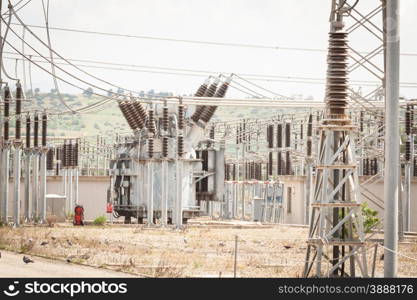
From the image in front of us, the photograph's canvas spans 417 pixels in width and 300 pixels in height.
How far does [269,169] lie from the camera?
5572 cm

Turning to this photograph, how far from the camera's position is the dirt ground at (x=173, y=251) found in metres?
20.5

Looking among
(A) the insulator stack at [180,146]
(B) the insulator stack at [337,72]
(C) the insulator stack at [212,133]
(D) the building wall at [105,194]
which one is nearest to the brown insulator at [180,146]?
(A) the insulator stack at [180,146]

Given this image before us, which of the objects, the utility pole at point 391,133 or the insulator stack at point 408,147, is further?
the insulator stack at point 408,147

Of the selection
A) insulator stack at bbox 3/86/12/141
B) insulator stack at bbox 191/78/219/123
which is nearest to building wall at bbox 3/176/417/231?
insulator stack at bbox 191/78/219/123

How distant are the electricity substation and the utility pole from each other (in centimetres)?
2

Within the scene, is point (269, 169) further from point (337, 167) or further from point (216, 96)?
point (337, 167)

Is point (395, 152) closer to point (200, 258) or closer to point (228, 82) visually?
point (200, 258)

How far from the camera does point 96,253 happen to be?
24203 mm

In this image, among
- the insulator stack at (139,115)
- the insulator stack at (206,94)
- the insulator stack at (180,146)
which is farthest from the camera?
the insulator stack at (139,115)

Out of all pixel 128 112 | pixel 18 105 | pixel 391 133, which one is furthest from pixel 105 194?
pixel 391 133

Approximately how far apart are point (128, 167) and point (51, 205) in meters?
3.64

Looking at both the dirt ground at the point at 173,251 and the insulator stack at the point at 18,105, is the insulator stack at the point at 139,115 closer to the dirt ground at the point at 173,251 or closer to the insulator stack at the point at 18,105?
the insulator stack at the point at 18,105

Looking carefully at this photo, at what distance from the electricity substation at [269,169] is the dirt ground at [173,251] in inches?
36.8

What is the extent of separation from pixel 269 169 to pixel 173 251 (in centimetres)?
3032
